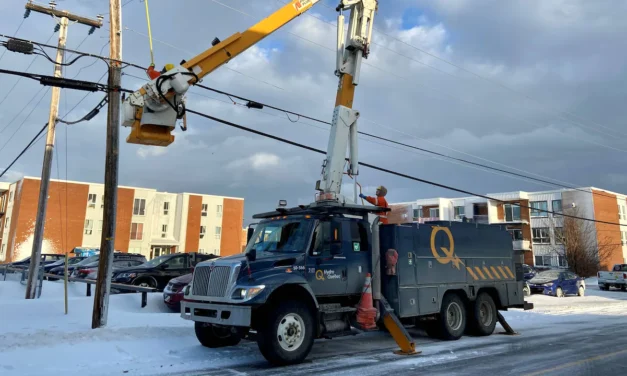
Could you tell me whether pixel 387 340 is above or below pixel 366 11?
below

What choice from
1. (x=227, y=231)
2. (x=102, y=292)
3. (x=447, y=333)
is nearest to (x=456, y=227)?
(x=447, y=333)

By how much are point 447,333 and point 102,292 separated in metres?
7.51

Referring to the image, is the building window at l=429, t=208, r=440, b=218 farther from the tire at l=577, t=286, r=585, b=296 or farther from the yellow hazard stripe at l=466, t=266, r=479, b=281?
the yellow hazard stripe at l=466, t=266, r=479, b=281

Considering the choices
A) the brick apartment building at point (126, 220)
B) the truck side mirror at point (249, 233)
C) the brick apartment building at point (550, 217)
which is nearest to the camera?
the truck side mirror at point (249, 233)

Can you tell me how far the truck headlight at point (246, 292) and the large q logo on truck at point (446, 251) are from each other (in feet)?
15.1

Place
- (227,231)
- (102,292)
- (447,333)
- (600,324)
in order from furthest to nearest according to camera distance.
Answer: (227,231) → (600,324) → (447,333) → (102,292)

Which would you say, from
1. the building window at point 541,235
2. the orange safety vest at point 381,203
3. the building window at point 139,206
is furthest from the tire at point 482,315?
the building window at point 139,206

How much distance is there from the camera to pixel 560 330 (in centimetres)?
1192

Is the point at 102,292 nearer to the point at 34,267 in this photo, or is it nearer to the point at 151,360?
the point at 151,360

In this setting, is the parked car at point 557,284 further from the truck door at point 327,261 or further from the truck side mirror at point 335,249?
the truck side mirror at point 335,249

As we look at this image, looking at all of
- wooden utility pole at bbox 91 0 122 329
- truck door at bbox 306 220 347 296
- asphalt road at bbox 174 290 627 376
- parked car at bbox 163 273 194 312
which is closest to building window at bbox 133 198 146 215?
parked car at bbox 163 273 194 312

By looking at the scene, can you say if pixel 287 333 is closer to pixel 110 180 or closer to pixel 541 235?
pixel 110 180

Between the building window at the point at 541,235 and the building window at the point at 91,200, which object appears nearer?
the building window at the point at 541,235

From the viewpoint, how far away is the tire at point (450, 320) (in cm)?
1041
